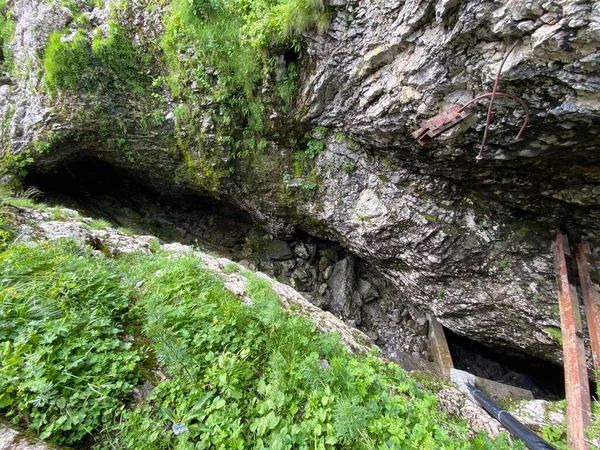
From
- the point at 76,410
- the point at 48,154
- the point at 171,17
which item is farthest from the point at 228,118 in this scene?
the point at 76,410

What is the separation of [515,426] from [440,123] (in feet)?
12.2

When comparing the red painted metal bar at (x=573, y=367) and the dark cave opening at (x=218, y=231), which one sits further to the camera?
the dark cave opening at (x=218, y=231)

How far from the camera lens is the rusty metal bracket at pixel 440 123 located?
3414 millimetres

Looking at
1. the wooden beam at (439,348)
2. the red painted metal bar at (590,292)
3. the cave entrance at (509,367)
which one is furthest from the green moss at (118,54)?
the cave entrance at (509,367)

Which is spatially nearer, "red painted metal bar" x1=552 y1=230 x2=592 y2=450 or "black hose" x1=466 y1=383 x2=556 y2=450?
"black hose" x1=466 y1=383 x2=556 y2=450

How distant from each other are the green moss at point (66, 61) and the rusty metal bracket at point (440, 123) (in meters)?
7.21

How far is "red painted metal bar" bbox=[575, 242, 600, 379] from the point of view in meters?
3.45

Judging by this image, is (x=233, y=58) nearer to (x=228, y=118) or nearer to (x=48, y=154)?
(x=228, y=118)

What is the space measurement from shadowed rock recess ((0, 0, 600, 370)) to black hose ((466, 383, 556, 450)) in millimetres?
1903

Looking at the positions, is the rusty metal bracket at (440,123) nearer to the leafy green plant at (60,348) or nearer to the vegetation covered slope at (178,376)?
the vegetation covered slope at (178,376)

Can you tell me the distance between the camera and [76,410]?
167 centimetres

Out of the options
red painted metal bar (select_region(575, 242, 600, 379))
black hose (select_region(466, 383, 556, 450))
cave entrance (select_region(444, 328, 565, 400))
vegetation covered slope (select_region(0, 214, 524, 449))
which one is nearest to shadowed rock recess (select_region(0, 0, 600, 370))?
red painted metal bar (select_region(575, 242, 600, 379))

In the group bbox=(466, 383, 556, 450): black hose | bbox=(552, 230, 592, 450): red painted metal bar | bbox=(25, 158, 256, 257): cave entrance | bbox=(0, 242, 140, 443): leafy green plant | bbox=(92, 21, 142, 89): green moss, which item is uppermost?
bbox=(92, 21, 142, 89): green moss

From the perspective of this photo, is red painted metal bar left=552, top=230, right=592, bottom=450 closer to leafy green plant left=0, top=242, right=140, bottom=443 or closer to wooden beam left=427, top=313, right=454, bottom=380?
wooden beam left=427, top=313, right=454, bottom=380
